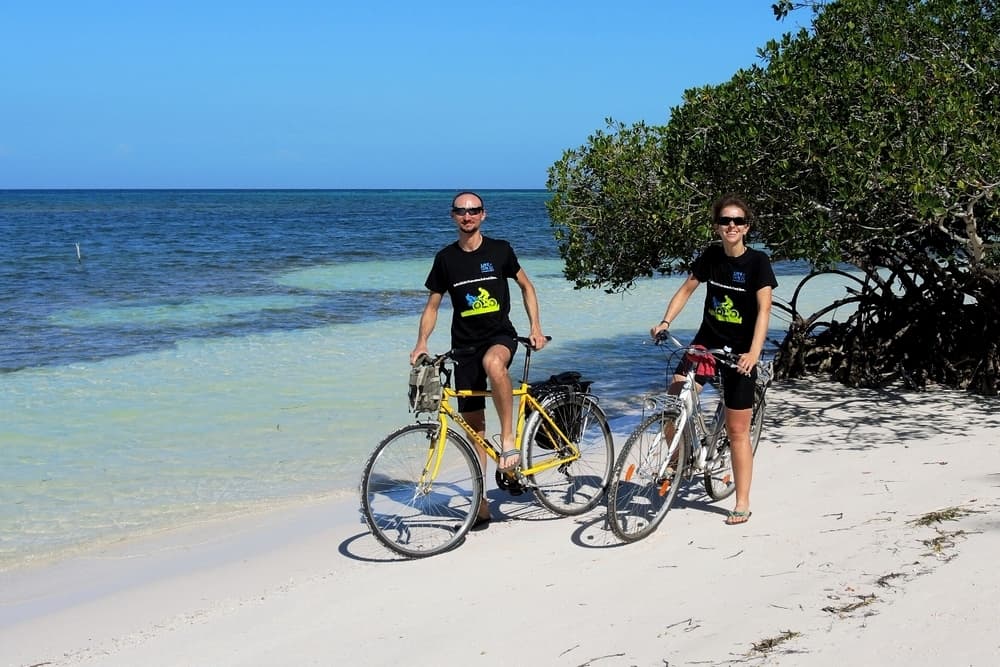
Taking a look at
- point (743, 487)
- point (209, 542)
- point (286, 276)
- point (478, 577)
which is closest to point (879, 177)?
point (743, 487)

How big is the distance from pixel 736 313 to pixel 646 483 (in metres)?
1.04

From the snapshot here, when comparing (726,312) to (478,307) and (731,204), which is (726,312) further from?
(478,307)

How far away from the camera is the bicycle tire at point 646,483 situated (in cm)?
495

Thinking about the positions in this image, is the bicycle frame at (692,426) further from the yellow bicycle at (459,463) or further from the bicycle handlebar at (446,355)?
the bicycle handlebar at (446,355)

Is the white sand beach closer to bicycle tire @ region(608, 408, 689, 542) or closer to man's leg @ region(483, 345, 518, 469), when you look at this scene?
bicycle tire @ region(608, 408, 689, 542)

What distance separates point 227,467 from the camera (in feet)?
25.7

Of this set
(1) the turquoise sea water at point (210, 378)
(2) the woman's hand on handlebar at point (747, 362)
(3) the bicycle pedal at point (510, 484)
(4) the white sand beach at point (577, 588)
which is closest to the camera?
(4) the white sand beach at point (577, 588)

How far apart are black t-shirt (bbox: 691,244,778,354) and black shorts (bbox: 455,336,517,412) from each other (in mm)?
1048

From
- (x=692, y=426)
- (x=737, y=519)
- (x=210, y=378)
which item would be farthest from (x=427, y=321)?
(x=210, y=378)

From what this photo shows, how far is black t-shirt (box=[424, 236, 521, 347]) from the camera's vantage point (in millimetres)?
5230

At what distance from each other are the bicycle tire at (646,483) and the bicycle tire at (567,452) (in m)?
0.54

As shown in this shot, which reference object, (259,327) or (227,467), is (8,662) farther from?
(259,327)

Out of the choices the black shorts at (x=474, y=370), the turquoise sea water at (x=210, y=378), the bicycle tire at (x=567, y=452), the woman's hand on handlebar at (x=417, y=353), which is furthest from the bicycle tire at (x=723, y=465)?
the turquoise sea water at (x=210, y=378)

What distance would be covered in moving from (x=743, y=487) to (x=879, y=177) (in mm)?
2598
